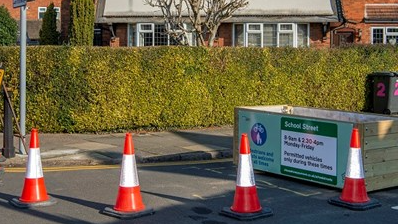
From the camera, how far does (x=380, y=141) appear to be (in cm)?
866

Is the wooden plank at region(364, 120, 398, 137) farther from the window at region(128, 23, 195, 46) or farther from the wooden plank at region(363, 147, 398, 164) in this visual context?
the window at region(128, 23, 195, 46)

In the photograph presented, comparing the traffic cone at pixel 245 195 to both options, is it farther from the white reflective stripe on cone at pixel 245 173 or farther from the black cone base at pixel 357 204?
the black cone base at pixel 357 204

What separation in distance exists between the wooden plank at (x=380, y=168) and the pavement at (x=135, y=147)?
4140 millimetres

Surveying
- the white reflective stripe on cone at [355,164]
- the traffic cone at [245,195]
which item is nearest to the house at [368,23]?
the white reflective stripe on cone at [355,164]

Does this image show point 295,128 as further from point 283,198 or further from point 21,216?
point 21,216

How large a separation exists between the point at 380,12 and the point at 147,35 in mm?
10093

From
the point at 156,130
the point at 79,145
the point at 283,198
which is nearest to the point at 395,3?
the point at 156,130

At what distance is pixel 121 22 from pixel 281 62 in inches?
393

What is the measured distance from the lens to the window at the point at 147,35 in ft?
81.9

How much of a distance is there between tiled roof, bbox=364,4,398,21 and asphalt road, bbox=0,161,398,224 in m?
18.0

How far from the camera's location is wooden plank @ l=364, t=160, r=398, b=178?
8.55 m

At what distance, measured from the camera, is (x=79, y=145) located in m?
12.9

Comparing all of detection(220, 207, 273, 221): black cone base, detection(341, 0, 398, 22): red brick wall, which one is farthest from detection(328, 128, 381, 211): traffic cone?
detection(341, 0, 398, 22): red brick wall

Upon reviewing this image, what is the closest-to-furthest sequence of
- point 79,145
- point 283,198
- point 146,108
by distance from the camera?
point 283,198, point 79,145, point 146,108
